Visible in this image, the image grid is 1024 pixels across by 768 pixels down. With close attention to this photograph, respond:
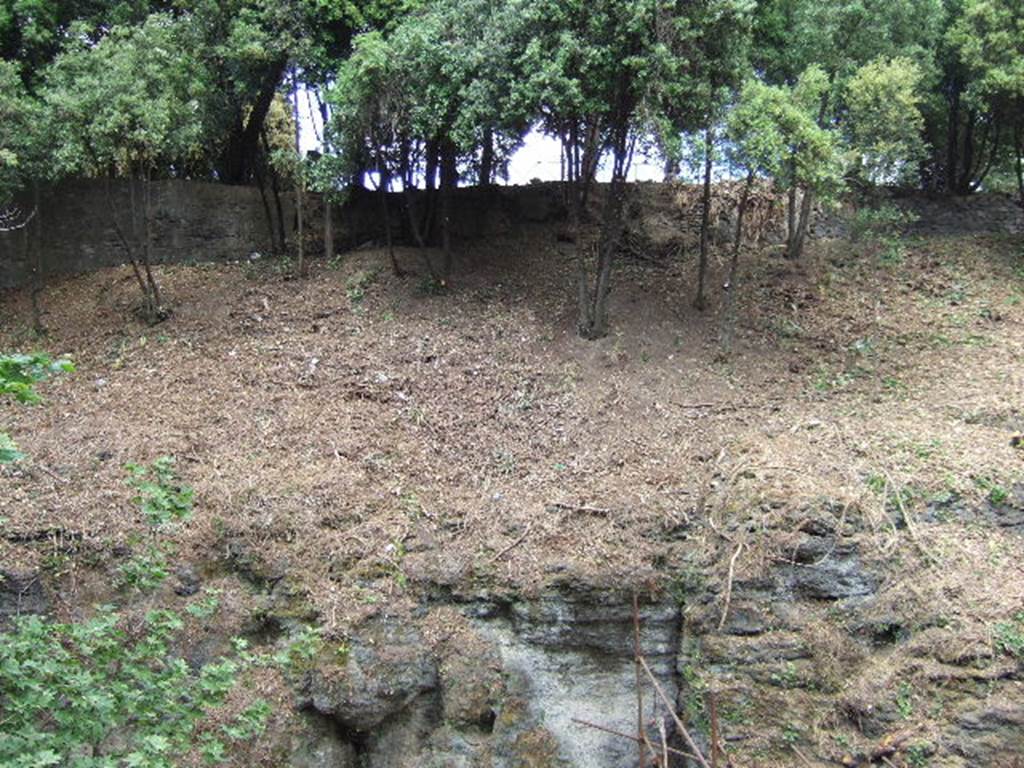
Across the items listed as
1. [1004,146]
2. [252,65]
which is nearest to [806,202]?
[1004,146]

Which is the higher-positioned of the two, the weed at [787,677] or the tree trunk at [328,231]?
the tree trunk at [328,231]

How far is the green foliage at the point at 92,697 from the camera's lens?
182 inches

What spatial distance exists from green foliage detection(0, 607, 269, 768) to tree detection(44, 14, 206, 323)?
7.48 metres

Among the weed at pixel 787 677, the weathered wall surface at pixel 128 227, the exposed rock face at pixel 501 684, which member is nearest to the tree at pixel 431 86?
the weathered wall surface at pixel 128 227

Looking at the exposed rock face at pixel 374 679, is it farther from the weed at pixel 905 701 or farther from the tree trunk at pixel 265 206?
the tree trunk at pixel 265 206

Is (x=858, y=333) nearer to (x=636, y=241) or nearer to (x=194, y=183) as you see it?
(x=636, y=241)

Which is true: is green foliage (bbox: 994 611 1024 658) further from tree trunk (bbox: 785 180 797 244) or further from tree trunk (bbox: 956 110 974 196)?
tree trunk (bbox: 956 110 974 196)

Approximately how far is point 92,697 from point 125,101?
8.42m

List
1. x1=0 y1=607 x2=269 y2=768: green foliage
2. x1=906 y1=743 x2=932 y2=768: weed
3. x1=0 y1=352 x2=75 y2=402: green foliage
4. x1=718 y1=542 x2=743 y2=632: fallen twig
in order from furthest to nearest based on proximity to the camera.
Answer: x1=718 y1=542 x2=743 y2=632: fallen twig
x1=906 y1=743 x2=932 y2=768: weed
x1=0 y1=607 x2=269 y2=768: green foliage
x1=0 y1=352 x2=75 y2=402: green foliage

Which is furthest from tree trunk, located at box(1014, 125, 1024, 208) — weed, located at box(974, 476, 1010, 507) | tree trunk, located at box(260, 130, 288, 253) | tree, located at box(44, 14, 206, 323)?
tree, located at box(44, 14, 206, 323)

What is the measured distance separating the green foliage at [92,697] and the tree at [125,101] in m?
7.48

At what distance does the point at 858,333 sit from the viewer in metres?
12.8

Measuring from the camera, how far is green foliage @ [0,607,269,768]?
462 cm

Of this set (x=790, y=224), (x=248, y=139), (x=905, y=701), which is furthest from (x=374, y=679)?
(x=248, y=139)
